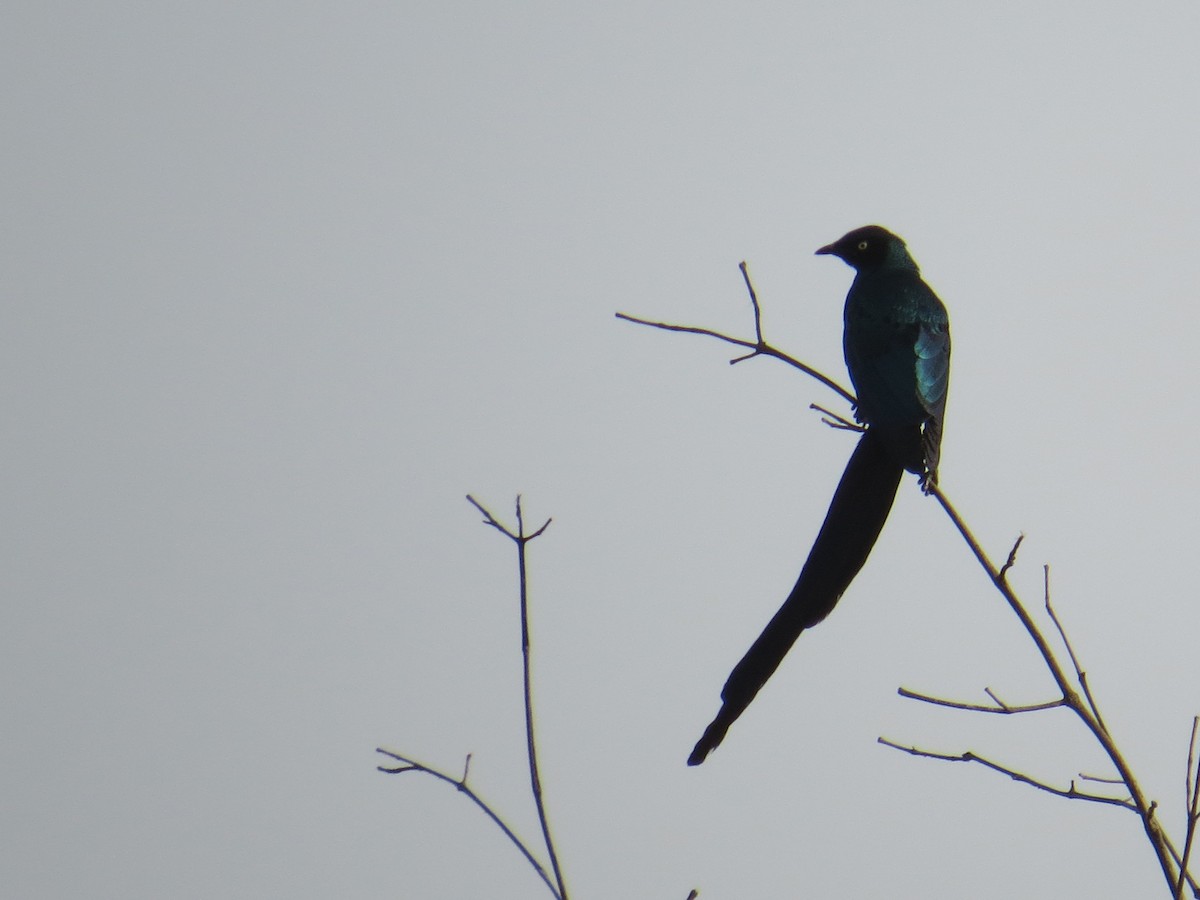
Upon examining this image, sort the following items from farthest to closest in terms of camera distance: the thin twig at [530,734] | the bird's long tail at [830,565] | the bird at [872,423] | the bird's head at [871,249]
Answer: the bird's head at [871,249] < the bird at [872,423] < the bird's long tail at [830,565] < the thin twig at [530,734]

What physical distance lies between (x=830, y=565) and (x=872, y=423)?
3.10 feet

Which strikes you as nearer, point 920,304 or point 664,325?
point 664,325

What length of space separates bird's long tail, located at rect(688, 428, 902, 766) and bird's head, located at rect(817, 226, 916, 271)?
1759 millimetres

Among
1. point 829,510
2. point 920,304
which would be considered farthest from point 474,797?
point 920,304

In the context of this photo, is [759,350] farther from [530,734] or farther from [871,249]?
[871,249]

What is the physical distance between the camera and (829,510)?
13.0ft

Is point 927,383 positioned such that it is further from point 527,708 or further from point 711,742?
point 527,708

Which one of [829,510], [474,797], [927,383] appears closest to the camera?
[474,797]

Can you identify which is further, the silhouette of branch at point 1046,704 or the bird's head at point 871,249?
the bird's head at point 871,249

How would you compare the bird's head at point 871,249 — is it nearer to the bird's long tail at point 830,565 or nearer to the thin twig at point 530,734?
the bird's long tail at point 830,565

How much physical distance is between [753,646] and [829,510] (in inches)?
32.2

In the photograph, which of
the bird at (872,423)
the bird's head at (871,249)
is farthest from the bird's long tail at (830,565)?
the bird's head at (871,249)

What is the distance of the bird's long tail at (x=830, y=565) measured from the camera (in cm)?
313

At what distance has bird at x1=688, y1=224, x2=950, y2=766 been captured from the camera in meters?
3.35
